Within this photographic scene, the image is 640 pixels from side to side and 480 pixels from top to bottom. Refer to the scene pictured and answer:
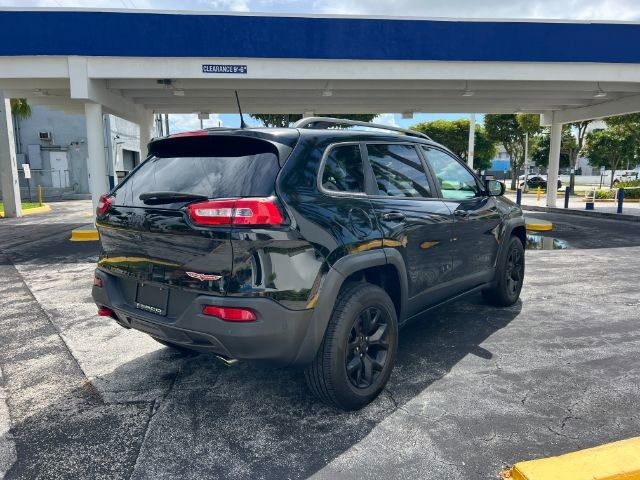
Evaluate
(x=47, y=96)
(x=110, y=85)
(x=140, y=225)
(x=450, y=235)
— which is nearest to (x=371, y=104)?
(x=110, y=85)

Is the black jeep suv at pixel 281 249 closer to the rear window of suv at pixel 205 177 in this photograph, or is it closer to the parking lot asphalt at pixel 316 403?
the rear window of suv at pixel 205 177

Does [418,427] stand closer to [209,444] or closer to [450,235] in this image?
[209,444]

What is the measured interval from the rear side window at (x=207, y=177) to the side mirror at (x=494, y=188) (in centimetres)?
280

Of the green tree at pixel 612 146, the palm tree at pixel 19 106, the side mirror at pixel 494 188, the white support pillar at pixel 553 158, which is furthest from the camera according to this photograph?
the green tree at pixel 612 146

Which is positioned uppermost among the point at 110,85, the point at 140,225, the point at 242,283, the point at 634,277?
the point at 110,85

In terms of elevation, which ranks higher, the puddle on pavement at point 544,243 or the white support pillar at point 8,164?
the white support pillar at point 8,164

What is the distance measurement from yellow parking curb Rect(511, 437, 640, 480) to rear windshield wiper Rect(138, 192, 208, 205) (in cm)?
223

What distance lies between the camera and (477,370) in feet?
12.2

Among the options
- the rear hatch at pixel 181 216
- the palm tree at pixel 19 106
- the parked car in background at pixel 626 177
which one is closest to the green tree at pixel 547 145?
the parked car in background at pixel 626 177

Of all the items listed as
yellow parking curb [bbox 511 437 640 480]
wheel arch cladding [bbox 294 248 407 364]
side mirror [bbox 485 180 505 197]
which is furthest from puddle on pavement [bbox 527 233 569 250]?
yellow parking curb [bbox 511 437 640 480]

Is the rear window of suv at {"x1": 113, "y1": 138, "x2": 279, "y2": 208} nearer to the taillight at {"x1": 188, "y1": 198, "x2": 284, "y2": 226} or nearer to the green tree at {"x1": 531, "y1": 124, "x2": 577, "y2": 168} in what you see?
the taillight at {"x1": 188, "y1": 198, "x2": 284, "y2": 226}

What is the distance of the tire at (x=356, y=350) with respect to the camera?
2875 millimetres

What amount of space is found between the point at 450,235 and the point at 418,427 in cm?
167

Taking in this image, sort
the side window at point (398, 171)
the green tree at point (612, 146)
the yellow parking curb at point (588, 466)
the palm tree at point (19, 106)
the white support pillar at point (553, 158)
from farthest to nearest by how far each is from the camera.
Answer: the green tree at point (612, 146) < the palm tree at point (19, 106) < the white support pillar at point (553, 158) < the side window at point (398, 171) < the yellow parking curb at point (588, 466)
